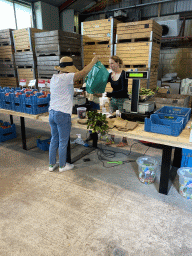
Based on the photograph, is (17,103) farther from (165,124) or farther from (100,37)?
(100,37)

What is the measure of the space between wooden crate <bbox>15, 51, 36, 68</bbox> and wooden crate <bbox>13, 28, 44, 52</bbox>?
0.17m

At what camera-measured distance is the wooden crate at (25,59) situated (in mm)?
7031

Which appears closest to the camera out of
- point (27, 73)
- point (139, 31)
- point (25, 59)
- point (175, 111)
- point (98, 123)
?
point (98, 123)

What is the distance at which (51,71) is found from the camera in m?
6.43

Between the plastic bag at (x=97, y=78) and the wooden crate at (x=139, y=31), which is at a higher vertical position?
the wooden crate at (x=139, y=31)

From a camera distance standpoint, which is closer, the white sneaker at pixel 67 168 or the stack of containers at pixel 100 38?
the white sneaker at pixel 67 168

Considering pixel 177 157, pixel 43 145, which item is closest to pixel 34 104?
pixel 43 145

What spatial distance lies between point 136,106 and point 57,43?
14.2ft

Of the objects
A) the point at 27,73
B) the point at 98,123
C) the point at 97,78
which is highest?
the point at 27,73

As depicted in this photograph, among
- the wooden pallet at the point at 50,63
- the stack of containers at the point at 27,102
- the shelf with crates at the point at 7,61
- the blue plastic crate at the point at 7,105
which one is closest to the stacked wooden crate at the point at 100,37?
the wooden pallet at the point at 50,63

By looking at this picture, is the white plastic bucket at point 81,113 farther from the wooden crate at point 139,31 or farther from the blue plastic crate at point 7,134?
the wooden crate at point 139,31

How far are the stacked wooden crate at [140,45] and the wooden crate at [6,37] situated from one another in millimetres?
4446

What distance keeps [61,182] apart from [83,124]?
899 mm

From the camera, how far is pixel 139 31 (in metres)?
5.13
